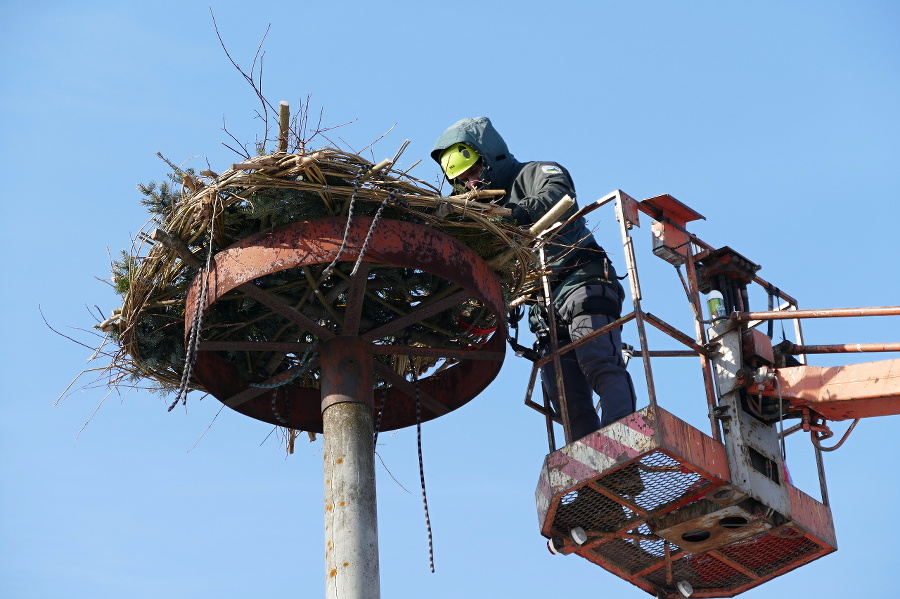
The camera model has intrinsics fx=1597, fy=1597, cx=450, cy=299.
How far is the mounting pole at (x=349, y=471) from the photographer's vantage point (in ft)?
32.2

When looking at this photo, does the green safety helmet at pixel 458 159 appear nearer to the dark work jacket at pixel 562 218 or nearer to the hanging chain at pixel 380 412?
the dark work jacket at pixel 562 218

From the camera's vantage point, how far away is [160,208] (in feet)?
34.6

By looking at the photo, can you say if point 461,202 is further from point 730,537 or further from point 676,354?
point 730,537

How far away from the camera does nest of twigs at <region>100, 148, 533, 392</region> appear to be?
10.0m

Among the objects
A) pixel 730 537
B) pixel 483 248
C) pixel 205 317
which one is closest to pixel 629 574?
pixel 730 537

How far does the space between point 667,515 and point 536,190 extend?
269 centimetres

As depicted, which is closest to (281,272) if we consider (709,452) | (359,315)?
(359,315)

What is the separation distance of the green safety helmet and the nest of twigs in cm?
179

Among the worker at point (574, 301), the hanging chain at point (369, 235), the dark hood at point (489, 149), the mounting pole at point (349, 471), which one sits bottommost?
the mounting pole at point (349, 471)

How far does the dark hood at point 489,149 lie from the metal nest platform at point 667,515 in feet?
9.25

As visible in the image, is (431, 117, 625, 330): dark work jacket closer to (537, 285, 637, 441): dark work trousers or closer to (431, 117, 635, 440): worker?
(431, 117, 635, 440): worker

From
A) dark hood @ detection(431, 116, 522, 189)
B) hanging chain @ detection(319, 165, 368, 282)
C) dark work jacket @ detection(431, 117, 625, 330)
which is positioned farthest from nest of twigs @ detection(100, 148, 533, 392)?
dark hood @ detection(431, 116, 522, 189)

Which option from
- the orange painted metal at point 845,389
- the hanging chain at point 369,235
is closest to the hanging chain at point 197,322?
the hanging chain at point 369,235

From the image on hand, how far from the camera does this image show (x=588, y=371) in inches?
454
